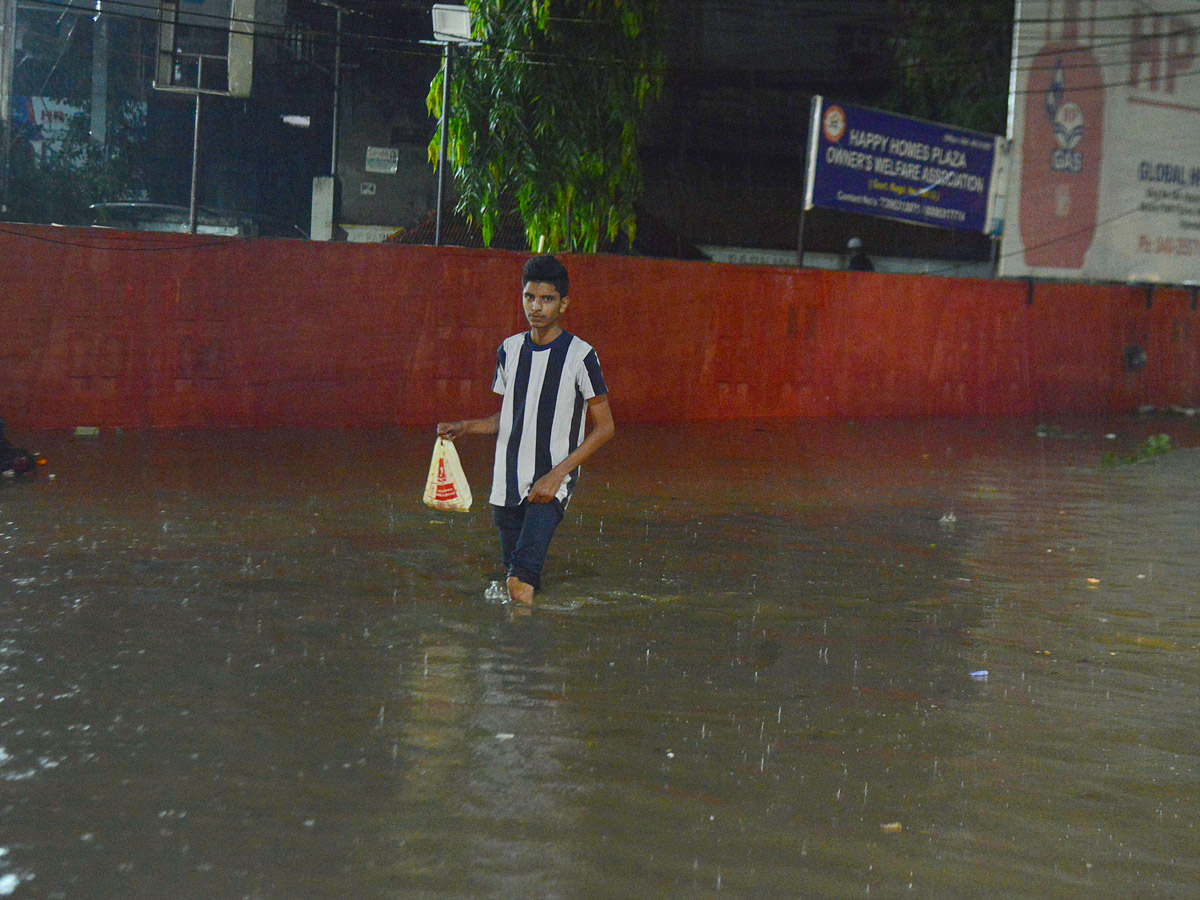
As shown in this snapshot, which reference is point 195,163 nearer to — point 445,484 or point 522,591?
point 445,484

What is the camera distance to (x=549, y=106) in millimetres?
15531

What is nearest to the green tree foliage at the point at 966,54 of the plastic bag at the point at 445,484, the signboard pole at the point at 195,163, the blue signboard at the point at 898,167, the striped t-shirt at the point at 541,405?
the blue signboard at the point at 898,167

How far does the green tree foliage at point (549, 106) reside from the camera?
15.3 m

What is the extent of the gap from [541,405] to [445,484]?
92 cm

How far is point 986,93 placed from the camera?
27.5m

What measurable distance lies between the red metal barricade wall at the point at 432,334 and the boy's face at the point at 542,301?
25.6ft

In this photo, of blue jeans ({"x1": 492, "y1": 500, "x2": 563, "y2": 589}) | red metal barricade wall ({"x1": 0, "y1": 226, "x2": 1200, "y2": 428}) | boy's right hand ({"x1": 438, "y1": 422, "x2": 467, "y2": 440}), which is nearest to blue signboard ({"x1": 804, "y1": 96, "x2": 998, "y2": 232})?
red metal barricade wall ({"x1": 0, "y1": 226, "x2": 1200, "y2": 428})

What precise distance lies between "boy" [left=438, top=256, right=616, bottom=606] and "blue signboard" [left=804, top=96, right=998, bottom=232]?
457 inches

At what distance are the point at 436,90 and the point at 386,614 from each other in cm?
1100

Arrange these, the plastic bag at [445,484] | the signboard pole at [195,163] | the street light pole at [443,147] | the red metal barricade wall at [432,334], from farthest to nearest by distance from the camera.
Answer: the street light pole at [443,147] < the red metal barricade wall at [432,334] < the signboard pole at [195,163] < the plastic bag at [445,484]

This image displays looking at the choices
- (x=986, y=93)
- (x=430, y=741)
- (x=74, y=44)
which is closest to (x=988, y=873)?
(x=430, y=741)

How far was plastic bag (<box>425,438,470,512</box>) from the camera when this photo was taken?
250 inches

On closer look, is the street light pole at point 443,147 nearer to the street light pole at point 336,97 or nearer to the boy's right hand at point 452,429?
the street light pole at point 336,97

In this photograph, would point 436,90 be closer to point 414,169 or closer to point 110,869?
point 414,169
